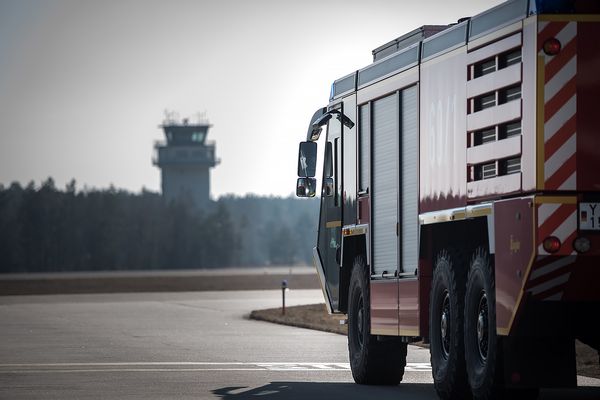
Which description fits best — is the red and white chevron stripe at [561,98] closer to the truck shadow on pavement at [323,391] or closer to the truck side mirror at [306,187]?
the truck shadow on pavement at [323,391]

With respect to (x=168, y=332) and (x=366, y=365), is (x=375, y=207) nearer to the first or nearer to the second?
(x=366, y=365)

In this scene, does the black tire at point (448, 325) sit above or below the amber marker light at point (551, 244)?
below

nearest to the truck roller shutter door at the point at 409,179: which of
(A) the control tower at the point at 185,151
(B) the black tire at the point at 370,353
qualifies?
(B) the black tire at the point at 370,353

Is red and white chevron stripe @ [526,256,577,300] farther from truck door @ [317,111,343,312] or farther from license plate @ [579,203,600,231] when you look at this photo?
truck door @ [317,111,343,312]

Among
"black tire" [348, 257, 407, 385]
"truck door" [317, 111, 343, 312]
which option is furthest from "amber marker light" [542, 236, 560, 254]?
"truck door" [317, 111, 343, 312]

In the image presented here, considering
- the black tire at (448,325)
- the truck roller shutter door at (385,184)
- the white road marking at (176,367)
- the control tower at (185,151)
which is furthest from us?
the control tower at (185,151)

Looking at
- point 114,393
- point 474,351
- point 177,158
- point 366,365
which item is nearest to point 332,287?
point 366,365

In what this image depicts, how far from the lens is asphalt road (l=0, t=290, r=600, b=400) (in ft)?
57.8

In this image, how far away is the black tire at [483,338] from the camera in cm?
1375

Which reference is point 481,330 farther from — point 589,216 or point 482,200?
point 589,216

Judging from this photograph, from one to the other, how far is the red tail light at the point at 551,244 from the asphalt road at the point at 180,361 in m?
4.36

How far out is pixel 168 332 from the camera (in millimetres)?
34062

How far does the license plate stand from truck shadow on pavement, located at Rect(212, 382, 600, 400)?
4.26 m

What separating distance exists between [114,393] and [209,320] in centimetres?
2387
